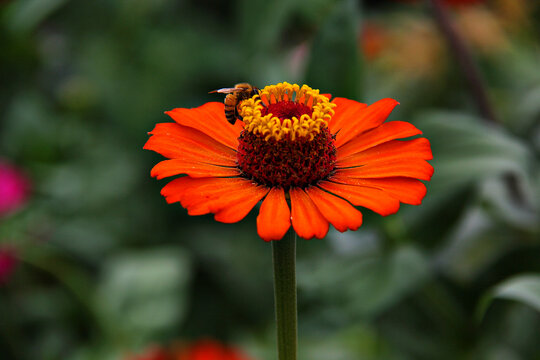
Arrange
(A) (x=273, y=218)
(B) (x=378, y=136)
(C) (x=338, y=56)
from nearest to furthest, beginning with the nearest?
(A) (x=273, y=218)
(B) (x=378, y=136)
(C) (x=338, y=56)

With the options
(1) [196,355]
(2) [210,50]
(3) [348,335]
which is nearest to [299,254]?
(3) [348,335]

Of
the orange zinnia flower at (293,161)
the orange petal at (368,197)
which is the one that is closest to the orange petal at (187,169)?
the orange zinnia flower at (293,161)

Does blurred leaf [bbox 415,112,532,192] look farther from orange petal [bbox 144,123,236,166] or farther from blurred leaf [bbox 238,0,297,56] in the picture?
orange petal [bbox 144,123,236,166]

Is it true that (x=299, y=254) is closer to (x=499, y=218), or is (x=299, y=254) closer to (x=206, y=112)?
(x=499, y=218)

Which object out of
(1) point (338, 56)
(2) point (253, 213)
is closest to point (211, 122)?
(1) point (338, 56)

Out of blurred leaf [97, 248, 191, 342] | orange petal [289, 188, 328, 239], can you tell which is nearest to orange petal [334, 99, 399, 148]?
orange petal [289, 188, 328, 239]

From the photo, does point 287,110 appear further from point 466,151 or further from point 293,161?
point 466,151
